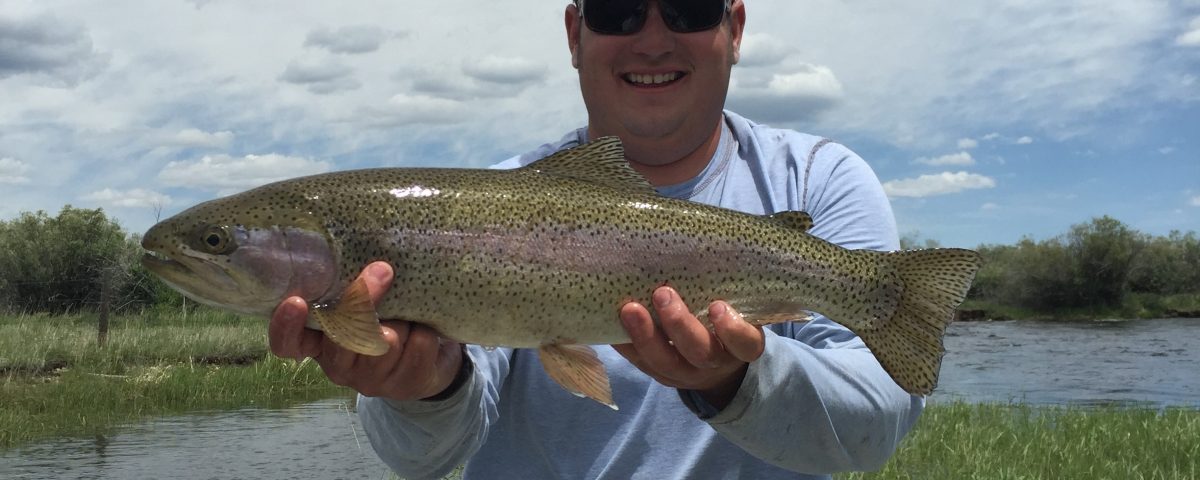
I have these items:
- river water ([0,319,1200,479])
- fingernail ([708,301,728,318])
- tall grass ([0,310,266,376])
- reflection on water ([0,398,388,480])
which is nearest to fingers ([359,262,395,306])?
fingernail ([708,301,728,318])

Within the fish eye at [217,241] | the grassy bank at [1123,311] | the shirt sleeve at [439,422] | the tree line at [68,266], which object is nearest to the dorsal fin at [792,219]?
the shirt sleeve at [439,422]

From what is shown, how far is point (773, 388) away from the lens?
3.03m

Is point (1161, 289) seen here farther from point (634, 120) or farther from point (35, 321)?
point (634, 120)

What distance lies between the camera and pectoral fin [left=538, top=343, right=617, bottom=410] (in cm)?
314

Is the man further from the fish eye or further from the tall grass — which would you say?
the tall grass

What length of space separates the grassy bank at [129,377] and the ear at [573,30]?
15.3 metres

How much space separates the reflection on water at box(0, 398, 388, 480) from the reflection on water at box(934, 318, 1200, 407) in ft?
36.1

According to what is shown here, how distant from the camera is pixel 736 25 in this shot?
4.19m

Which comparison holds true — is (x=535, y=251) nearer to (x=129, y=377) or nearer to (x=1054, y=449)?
(x=1054, y=449)

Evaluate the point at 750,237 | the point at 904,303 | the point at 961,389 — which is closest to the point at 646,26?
the point at 750,237

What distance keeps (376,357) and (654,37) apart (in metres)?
1.78

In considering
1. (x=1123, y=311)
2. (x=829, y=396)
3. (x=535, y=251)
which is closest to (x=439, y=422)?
(x=535, y=251)

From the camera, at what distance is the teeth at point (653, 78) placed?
12.9 feet

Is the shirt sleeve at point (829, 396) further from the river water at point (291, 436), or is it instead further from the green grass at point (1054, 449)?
the river water at point (291, 436)
